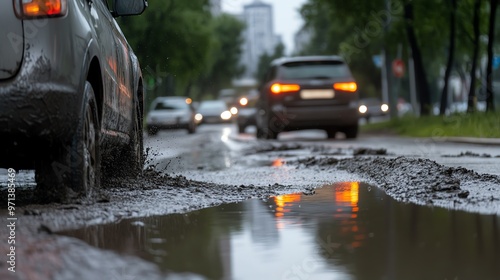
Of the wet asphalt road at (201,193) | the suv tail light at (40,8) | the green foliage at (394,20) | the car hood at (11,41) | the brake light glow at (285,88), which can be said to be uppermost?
the green foliage at (394,20)

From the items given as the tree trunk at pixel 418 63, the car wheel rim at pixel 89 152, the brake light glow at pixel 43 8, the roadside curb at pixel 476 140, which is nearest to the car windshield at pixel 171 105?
the tree trunk at pixel 418 63

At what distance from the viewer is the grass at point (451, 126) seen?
2219cm

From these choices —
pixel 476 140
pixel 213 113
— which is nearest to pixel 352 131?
pixel 476 140

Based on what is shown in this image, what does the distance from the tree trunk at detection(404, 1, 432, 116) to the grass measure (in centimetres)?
65

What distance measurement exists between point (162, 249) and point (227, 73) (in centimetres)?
9855

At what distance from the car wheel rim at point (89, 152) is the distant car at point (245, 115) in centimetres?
3197

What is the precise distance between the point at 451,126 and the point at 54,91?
19.8 metres

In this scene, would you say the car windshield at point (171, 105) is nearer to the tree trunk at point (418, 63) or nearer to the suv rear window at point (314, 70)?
the tree trunk at point (418, 63)

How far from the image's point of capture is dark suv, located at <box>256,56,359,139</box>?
23562 millimetres

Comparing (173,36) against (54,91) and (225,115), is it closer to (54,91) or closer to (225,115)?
(225,115)

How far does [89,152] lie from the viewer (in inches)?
276

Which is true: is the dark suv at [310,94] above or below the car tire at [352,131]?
above

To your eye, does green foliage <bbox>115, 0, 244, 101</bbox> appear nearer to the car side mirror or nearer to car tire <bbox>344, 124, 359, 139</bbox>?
car tire <bbox>344, 124, 359, 139</bbox>

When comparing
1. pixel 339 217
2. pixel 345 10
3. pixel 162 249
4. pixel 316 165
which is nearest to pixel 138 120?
pixel 316 165
